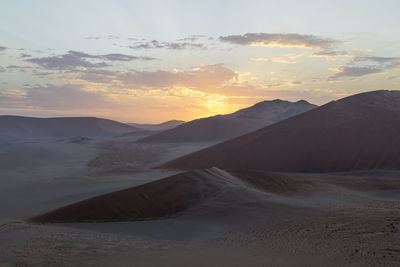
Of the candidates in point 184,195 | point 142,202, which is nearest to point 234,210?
point 184,195

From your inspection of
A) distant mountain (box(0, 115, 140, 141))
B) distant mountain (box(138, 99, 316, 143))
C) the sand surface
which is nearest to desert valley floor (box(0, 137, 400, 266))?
the sand surface

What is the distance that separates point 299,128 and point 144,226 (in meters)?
25.8

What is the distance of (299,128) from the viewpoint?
111ft

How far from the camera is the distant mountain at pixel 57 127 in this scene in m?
113

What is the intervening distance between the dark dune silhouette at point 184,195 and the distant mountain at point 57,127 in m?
105

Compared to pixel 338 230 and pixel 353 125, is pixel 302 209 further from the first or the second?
pixel 353 125

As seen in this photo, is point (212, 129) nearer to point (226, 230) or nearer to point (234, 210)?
point (234, 210)

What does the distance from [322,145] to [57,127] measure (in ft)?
384

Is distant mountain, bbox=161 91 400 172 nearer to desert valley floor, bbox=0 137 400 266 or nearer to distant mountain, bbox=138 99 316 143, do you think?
desert valley floor, bbox=0 137 400 266

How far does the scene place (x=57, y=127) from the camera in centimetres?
12662

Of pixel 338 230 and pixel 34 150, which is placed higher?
pixel 34 150

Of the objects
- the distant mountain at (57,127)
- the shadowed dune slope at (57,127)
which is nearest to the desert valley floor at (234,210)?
the distant mountain at (57,127)

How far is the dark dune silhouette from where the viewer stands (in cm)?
1292

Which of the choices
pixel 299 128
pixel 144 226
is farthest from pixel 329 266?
pixel 299 128
